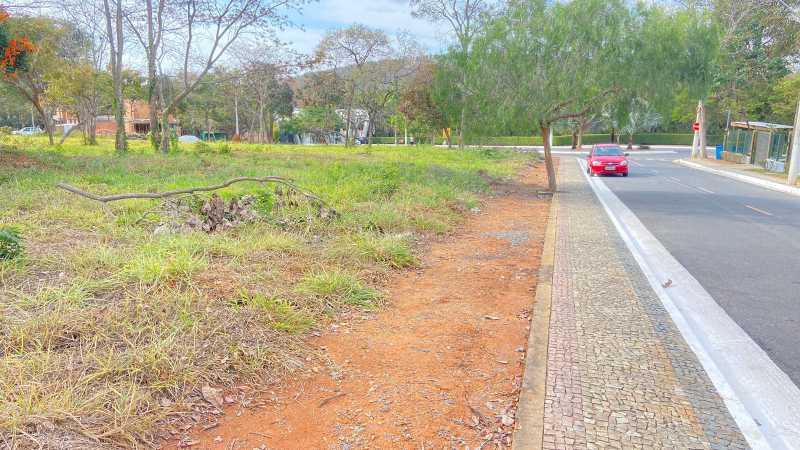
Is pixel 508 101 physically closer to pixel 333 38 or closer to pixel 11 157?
pixel 11 157

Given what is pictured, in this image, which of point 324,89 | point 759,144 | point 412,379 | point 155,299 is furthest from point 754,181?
point 324,89

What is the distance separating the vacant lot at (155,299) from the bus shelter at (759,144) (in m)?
27.2

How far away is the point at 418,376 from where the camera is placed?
4.27 m

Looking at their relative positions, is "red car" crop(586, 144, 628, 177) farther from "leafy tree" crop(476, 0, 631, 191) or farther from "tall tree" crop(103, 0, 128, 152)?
"tall tree" crop(103, 0, 128, 152)

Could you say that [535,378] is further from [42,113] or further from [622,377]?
[42,113]

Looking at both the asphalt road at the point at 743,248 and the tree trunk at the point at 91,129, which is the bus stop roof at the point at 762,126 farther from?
the tree trunk at the point at 91,129

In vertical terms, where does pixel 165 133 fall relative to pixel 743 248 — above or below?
above

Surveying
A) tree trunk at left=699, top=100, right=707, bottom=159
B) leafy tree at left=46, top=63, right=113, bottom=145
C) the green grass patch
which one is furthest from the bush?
tree trunk at left=699, top=100, right=707, bottom=159

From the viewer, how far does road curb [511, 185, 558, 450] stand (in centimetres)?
338

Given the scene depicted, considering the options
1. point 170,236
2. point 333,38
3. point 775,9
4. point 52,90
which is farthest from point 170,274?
point 333,38

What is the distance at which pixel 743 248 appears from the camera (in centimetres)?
888

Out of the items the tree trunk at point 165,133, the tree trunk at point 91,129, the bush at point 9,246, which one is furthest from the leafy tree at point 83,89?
the bush at point 9,246

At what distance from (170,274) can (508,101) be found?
1186 centimetres

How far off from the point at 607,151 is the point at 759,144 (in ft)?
42.8
